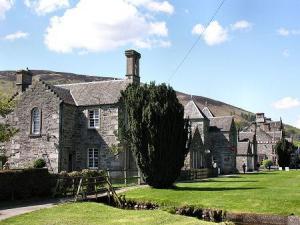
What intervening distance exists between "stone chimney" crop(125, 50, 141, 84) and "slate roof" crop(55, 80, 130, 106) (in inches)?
24.4

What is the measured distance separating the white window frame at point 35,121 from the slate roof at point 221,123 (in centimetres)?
3328

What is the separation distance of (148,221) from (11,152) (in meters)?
28.3

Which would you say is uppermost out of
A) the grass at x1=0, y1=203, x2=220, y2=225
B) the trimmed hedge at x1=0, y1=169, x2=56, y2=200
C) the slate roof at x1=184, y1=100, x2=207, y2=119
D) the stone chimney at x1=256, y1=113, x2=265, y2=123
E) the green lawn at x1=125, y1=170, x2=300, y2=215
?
the stone chimney at x1=256, y1=113, x2=265, y2=123

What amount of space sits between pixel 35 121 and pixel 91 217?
25207mm

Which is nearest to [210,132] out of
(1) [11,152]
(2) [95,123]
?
(2) [95,123]

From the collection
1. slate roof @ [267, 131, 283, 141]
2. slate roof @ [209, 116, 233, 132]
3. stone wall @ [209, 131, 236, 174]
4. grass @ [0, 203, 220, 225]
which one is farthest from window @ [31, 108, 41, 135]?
slate roof @ [267, 131, 283, 141]

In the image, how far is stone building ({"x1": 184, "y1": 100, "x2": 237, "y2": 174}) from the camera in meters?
61.2

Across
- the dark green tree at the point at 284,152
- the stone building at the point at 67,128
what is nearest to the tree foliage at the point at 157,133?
the stone building at the point at 67,128

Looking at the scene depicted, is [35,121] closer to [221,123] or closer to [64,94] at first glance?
A: [64,94]

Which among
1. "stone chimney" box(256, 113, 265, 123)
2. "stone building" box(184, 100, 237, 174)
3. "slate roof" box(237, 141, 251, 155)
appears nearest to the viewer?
"stone building" box(184, 100, 237, 174)

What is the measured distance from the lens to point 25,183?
2441cm

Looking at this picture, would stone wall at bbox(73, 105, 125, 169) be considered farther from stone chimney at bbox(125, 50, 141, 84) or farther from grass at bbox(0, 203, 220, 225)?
grass at bbox(0, 203, 220, 225)

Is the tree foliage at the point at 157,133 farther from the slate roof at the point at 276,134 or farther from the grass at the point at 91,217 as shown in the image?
the slate roof at the point at 276,134

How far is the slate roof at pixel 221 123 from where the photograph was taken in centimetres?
6706
